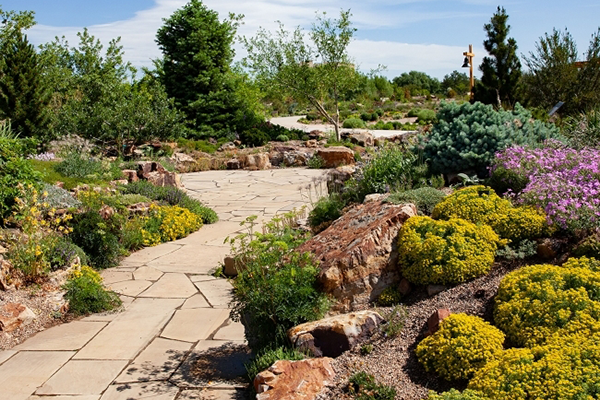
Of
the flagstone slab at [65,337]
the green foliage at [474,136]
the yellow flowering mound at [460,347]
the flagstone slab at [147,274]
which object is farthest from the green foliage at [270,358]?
the green foliage at [474,136]

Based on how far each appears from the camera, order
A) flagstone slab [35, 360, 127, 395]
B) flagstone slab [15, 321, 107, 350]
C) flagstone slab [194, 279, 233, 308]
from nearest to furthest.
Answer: flagstone slab [35, 360, 127, 395]
flagstone slab [15, 321, 107, 350]
flagstone slab [194, 279, 233, 308]

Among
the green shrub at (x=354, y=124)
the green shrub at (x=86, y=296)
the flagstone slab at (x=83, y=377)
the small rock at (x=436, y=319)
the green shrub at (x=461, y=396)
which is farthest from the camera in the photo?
the green shrub at (x=354, y=124)

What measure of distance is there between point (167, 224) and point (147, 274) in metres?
1.64

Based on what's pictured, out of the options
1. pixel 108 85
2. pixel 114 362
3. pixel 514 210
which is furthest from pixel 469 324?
pixel 108 85

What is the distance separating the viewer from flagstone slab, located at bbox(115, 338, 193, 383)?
3984 millimetres

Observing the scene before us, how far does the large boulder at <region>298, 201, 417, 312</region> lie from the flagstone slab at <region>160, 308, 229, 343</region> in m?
1.12

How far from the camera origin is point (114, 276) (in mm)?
6234

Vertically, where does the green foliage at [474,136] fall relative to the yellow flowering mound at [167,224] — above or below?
above

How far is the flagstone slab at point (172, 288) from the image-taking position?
18.6 ft

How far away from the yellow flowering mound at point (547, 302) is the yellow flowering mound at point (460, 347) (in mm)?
135

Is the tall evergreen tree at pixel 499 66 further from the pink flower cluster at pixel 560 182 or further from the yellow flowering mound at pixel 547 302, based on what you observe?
the yellow flowering mound at pixel 547 302

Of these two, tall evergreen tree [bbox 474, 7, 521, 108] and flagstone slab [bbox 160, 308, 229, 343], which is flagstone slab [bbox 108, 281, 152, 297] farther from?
tall evergreen tree [bbox 474, 7, 521, 108]

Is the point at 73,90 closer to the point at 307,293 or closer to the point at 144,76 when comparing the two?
the point at 144,76

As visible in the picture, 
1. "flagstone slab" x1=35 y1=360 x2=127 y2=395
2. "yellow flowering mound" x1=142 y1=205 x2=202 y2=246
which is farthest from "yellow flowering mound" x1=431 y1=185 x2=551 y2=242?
"yellow flowering mound" x1=142 y1=205 x2=202 y2=246
